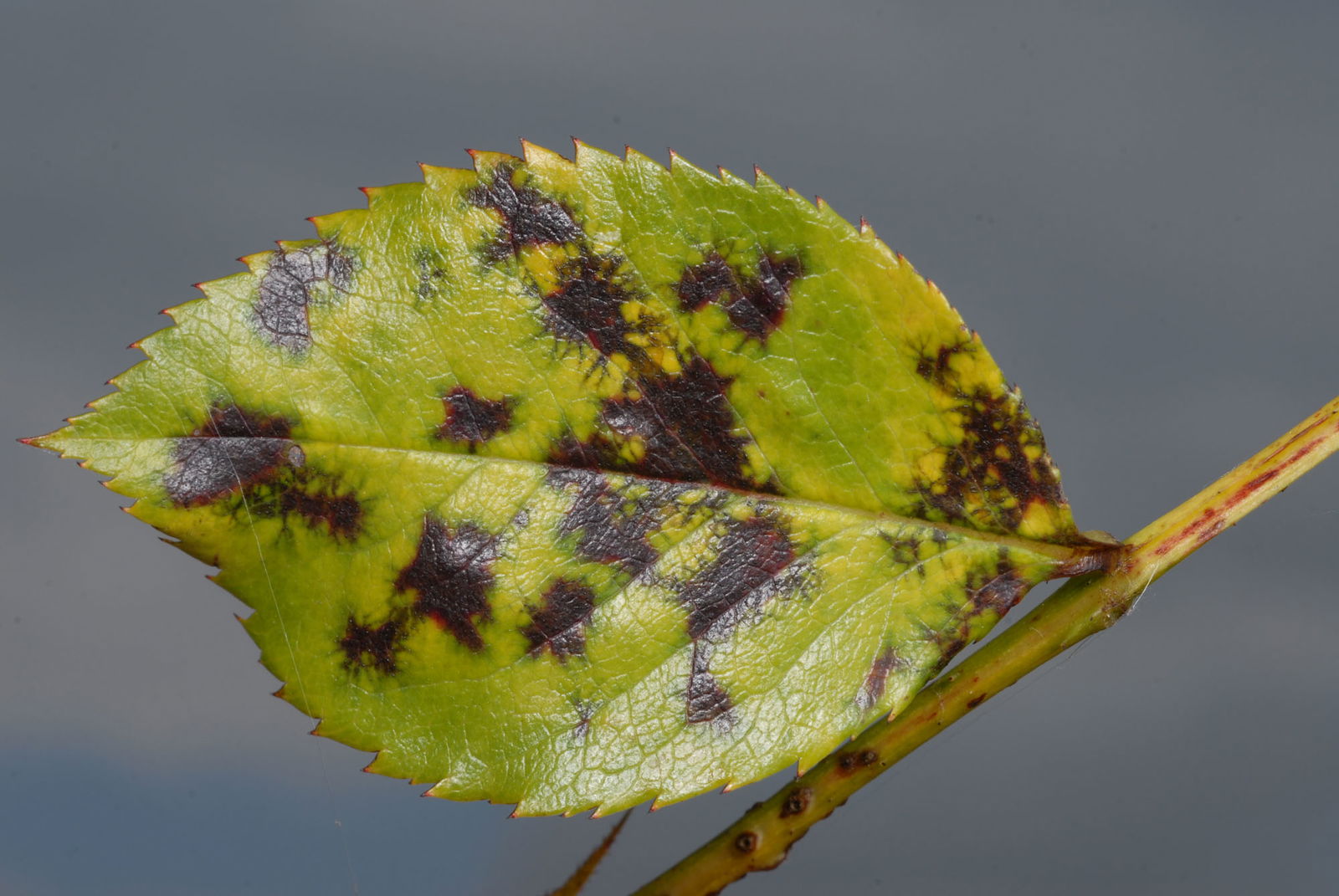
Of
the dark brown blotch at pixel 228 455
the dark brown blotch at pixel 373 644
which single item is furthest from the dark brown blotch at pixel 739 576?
the dark brown blotch at pixel 228 455

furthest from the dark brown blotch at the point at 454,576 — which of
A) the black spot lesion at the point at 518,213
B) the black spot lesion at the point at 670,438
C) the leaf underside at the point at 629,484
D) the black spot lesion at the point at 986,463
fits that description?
the black spot lesion at the point at 986,463

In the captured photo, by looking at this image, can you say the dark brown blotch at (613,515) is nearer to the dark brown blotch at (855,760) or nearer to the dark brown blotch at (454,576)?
the dark brown blotch at (454,576)

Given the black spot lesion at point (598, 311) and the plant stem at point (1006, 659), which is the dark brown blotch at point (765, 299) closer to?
the black spot lesion at point (598, 311)

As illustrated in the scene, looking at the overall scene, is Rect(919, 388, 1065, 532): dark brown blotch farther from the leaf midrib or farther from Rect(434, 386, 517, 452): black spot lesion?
Rect(434, 386, 517, 452): black spot lesion

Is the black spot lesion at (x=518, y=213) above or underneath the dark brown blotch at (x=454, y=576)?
above

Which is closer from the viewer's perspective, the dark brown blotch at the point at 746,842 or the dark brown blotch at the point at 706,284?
the dark brown blotch at the point at 746,842

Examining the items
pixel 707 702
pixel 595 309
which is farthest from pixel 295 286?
pixel 707 702

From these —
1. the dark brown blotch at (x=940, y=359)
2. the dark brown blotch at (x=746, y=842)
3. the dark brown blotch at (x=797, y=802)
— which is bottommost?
the dark brown blotch at (x=746, y=842)
